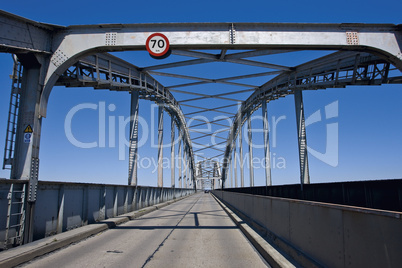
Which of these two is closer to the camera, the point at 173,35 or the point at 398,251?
the point at 398,251

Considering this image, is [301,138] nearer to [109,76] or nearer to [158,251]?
[109,76]

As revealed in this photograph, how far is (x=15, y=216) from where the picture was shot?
26.8ft

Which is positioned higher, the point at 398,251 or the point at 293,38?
the point at 293,38

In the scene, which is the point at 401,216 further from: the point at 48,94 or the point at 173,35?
the point at 48,94

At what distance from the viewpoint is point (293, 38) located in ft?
36.3

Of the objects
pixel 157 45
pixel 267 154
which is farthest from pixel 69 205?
pixel 267 154

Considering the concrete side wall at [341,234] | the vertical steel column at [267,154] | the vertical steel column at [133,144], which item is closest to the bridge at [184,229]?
the concrete side wall at [341,234]

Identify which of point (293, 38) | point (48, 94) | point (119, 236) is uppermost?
point (293, 38)

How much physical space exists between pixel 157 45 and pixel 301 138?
18.2m

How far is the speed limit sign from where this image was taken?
10.8 metres

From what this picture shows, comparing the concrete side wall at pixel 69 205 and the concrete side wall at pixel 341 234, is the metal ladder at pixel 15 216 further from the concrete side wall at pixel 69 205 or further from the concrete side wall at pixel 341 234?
the concrete side wall at pixel 341 234

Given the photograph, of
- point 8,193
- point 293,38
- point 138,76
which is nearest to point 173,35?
point 293,38

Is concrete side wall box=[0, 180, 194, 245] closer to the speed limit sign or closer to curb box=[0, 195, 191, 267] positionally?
curb box=[0, 195, 191, 267]

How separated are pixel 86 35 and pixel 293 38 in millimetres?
7526
